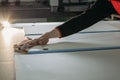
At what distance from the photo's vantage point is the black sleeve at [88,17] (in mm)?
2467

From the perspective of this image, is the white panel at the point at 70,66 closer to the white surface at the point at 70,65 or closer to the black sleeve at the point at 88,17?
the white surface at the point at 70,65

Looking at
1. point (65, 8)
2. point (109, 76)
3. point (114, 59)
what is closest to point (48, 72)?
point (109, 76)

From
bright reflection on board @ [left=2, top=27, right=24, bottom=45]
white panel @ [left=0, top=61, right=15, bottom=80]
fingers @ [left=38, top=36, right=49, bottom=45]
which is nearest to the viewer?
white panel @ [left=0, top=61, right=15, bottom=80]

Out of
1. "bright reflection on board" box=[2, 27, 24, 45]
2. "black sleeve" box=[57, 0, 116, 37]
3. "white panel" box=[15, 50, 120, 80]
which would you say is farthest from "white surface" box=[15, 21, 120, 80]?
"bright reflection on board" box=[2, 27, 24, 45]

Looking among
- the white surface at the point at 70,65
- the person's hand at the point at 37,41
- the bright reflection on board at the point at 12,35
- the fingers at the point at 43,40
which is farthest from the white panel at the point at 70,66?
the bright reflection on board at the point at 12,35

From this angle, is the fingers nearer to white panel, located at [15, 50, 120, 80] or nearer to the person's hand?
the person's hand

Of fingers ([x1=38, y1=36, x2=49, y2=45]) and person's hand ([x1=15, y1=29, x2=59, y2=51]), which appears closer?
person's hand ([x1=15, y1=29, x2=59, y2=51])

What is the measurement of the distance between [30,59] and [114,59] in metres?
0.70

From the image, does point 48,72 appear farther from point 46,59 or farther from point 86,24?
point 86,24

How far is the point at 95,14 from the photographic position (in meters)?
2.52

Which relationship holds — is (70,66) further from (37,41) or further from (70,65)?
(37,41)

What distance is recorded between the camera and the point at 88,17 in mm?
2514

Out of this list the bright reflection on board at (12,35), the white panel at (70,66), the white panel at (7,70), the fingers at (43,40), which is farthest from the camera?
the bright reflection on board at (12,35)

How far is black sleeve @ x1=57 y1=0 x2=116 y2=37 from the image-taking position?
97.1 inches
